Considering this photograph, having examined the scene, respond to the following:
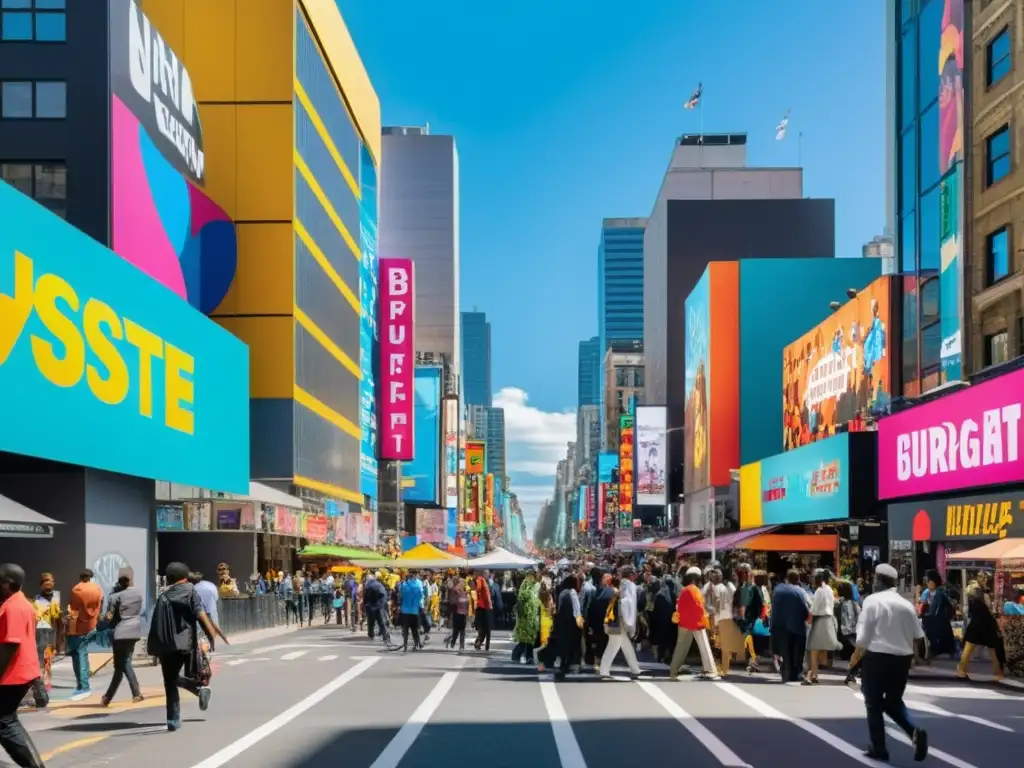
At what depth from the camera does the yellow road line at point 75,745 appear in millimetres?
12734

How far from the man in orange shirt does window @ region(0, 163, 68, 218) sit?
17524 millimetres

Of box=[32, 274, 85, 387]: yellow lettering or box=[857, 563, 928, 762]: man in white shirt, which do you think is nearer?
box=[857, 563, 928, 762]: man in white shirt

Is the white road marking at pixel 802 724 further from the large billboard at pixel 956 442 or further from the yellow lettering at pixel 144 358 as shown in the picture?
the yellow lettering at pixel 144 358

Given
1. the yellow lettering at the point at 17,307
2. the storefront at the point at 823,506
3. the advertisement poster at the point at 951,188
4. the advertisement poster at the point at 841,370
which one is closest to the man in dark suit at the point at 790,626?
the yellow lettering at the point at 17,307

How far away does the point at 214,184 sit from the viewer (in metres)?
54.2

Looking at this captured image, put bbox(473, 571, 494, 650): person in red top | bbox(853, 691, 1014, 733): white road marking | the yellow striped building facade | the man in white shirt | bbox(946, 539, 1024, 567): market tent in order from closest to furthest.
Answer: the man in white shirt
bbox(853, 691, 1014, 733): white road marking
bbox(946, 539, 1024, 567): market tent
bbox(473, 571, 494, 650): person in red top
the yellow striped building facade

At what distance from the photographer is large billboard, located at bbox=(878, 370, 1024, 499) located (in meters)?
27.7

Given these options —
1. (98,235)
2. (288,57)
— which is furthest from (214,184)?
(98,235)

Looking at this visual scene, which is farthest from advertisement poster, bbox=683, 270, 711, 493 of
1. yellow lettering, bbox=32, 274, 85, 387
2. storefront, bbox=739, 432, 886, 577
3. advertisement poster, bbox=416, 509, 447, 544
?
yellow lettering, bbox=32, 274, 85, 387

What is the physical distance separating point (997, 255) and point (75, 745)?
25.9m

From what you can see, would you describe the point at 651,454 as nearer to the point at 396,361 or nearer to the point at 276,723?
the point at 396,361

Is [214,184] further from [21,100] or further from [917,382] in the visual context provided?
[917,382]

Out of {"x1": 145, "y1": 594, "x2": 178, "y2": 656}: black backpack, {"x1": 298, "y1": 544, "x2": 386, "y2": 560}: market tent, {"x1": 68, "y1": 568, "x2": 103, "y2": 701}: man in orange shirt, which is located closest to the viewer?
{"x1": 145, "y1": 594, "x2": 178, "y2": 656}: black backpack

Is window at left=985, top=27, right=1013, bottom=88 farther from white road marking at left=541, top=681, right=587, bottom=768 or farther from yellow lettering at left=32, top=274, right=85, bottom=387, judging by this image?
yellow lettering at left=32, top=274, right=85, bottom=387
